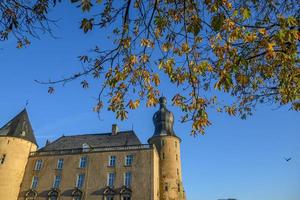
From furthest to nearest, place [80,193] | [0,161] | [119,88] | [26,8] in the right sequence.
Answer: [0,161], [80,193], [119,88], [26,8]

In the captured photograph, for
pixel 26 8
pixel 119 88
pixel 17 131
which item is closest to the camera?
pixel 26 8

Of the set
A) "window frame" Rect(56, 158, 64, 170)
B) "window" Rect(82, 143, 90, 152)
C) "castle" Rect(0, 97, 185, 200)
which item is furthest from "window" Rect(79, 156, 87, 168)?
"window frame" Rect(56, 158, 64, 170)

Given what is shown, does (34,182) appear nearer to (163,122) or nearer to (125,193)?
(125,193)

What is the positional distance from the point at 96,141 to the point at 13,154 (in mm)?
10493

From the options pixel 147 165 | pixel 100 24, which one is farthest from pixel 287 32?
pixel 147 165

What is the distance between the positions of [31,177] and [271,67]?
3663 centimetres

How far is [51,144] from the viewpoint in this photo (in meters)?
42.2

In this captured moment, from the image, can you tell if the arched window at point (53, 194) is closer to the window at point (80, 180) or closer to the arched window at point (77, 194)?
the arched window at point (77, 194)

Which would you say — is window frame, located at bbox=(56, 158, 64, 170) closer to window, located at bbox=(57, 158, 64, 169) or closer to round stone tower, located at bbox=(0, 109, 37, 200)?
window, located at bbox=(57, 158, 64, 169)

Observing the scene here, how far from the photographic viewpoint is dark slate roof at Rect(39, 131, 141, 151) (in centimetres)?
3903

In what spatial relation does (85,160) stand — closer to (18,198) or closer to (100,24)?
(18,198)

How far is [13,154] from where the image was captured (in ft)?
122

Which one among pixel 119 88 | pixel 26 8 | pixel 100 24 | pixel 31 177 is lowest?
pixel 119 88

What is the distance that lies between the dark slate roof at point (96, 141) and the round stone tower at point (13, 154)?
314 cm
